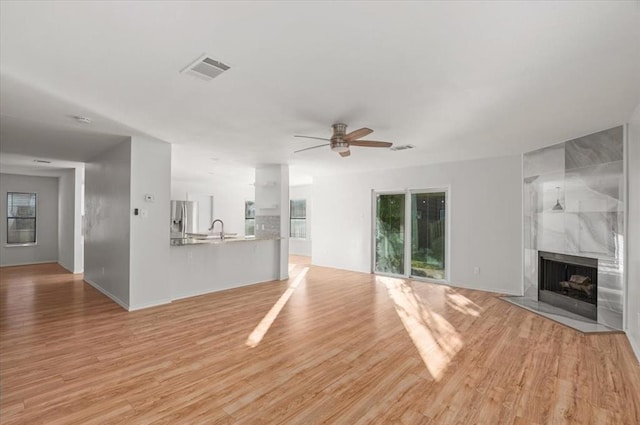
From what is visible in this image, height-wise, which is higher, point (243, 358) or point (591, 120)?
point (591, 120)

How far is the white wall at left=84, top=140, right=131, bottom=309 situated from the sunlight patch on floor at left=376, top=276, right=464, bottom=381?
4.06 m

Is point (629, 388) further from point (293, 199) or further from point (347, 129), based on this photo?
point (293, 199)

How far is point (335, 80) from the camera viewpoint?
260 cm

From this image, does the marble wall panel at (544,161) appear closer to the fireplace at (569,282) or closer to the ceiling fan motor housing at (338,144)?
the fireplace at (569,282)


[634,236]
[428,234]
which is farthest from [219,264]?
[634,236]

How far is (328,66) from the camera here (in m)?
2.37

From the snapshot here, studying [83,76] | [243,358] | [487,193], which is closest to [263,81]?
[83,76]

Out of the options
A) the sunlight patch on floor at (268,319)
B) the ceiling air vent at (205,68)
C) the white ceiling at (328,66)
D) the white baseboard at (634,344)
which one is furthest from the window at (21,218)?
the white baseboard at (634,344)

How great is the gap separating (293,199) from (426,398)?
9.21 meters

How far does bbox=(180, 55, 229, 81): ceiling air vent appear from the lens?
2.29m

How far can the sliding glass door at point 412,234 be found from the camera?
654 centimetres

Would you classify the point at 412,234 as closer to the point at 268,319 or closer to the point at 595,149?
the point at 595,149

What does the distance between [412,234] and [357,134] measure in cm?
408

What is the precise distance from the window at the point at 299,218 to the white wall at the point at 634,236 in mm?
8383
